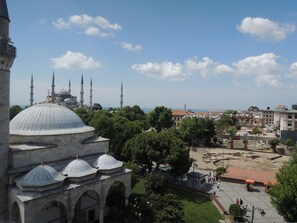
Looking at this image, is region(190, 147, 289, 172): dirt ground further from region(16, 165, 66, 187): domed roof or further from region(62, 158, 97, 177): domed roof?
region(16, 165, 66, 187): domed roof

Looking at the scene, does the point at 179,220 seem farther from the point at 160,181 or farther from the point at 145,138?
the point at 145,138

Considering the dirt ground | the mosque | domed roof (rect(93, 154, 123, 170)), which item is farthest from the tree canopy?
the dirt ground

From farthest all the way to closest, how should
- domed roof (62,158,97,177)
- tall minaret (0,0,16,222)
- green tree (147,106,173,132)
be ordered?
green tree (147,106,173,132), domed roof (62,158,97,177), tall minaret (0,0,16,222)

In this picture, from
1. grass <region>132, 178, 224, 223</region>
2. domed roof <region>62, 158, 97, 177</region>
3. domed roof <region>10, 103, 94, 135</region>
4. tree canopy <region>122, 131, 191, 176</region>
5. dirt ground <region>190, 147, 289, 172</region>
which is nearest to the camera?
domed roof <region>62, 158, 97, 177</region>

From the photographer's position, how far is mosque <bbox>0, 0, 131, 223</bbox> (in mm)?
17406

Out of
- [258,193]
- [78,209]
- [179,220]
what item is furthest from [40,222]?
[258,193]

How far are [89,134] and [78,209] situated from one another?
6438mm

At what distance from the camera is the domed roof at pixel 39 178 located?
56.2 ft

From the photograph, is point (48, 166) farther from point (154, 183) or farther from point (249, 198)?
point (249, 198)

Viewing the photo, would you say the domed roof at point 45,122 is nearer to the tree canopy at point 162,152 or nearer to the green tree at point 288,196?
the tree canopy at point 162,152

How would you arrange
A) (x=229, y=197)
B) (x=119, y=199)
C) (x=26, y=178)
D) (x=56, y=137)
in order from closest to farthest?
1. (x=26, y=178)
2. (x=56, y=137)
3. (x=119, y=199)
4. (x=229, y=197)

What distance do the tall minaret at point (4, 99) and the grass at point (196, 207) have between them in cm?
1432

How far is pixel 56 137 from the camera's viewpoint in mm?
21234

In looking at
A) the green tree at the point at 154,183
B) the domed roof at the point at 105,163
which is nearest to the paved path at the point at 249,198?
the green tree at the point at 154,183
